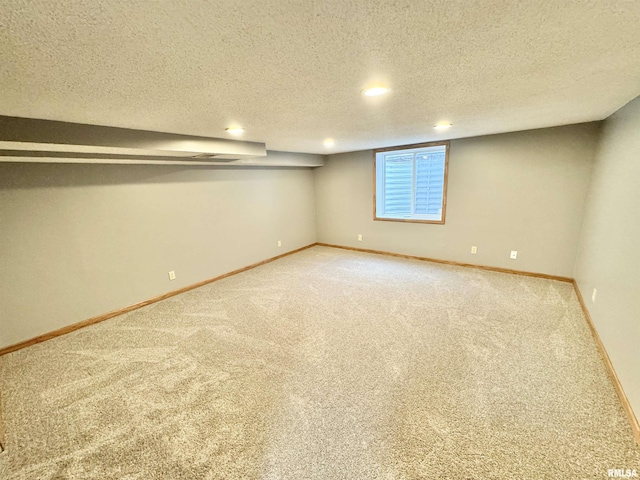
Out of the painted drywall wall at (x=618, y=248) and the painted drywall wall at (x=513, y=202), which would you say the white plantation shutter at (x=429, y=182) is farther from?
the painted drywall wall at (x=618, y=248)

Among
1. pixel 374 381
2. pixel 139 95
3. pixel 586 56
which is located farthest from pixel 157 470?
pixel 586 56

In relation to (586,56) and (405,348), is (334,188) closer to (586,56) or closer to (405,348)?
(405,348)

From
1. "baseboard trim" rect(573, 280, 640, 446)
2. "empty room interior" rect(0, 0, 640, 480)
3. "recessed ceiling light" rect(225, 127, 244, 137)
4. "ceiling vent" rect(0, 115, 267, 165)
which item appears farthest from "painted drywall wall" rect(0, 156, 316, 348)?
"baseboard trim" rect(573, 280, 640, 446)

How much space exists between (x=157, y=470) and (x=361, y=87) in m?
2.37

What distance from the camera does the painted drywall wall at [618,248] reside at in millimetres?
1622

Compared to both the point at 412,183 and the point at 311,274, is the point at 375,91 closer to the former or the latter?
the point at 311,274

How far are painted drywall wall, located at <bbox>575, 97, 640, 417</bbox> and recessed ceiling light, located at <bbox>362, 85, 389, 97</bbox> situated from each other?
1.91 m

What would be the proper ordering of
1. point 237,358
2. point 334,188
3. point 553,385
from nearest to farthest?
Answer: point 553,385, point 237,358, point 334,188

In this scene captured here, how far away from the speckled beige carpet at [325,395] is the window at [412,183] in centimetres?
185

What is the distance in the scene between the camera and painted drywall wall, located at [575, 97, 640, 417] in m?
1.62

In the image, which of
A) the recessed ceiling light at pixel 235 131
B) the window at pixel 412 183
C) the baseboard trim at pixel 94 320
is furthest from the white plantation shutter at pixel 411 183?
the baseboard trim at pixel 94 320

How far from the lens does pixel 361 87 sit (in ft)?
4.97

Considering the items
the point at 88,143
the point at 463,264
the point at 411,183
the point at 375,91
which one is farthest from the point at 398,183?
the point at 88,143

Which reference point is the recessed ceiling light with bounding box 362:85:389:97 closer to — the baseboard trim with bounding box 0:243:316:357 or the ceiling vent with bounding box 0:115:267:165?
the ceiling vent with bounding box 0:115:267:165
